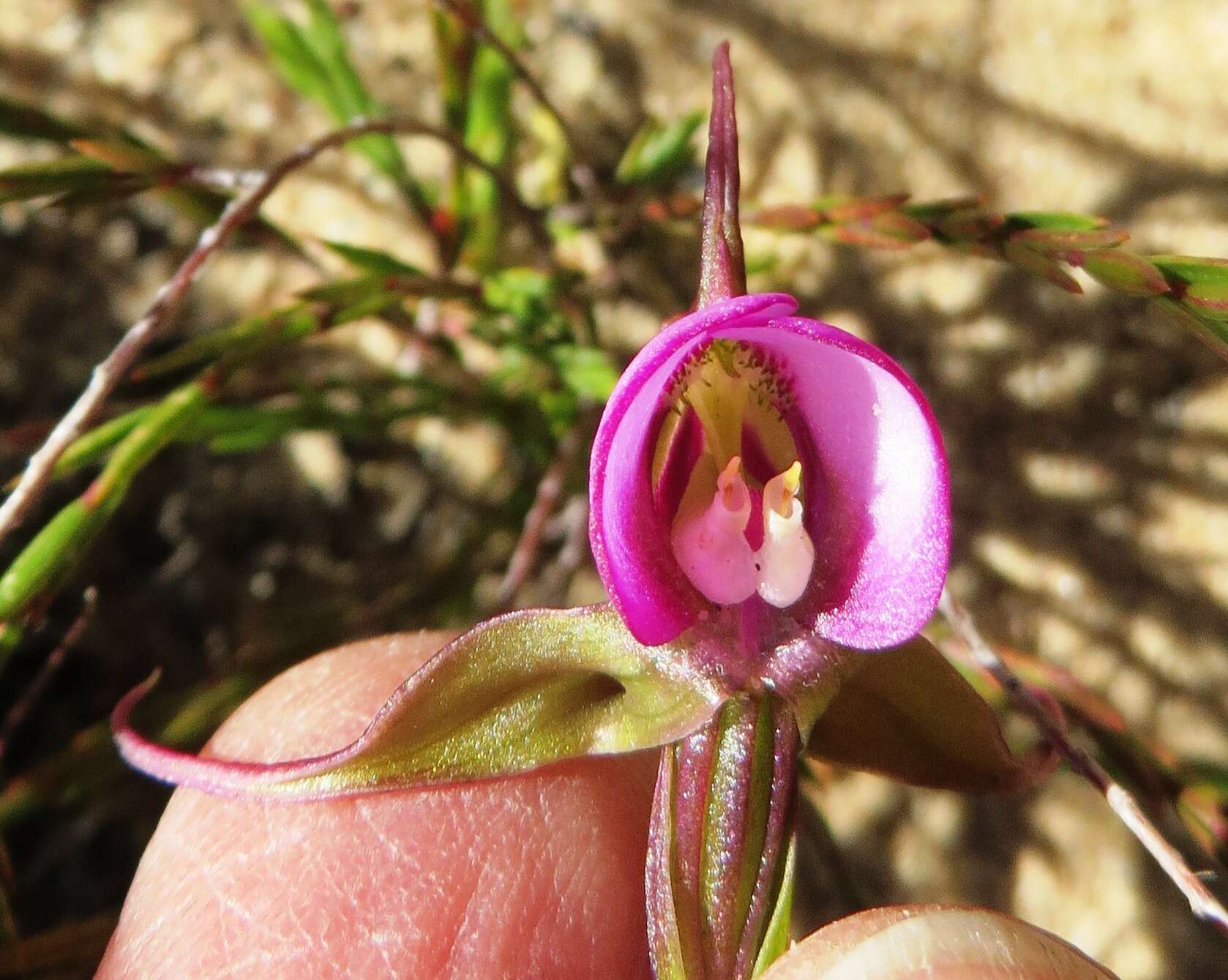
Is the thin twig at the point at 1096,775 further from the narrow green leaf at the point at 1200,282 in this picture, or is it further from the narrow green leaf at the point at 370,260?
the narrow green leaf at the point at 370,260

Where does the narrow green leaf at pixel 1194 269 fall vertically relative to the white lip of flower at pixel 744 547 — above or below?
above

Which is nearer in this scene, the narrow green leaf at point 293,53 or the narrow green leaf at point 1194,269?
the narrow green leaf at point 1194,269

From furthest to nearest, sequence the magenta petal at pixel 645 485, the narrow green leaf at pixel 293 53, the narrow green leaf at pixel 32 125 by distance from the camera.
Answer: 1. the narrow green leaf at pixel 293 53
2. the narrow green leaf at pixel 32 125
3. the magenta petal at pixel 645 485

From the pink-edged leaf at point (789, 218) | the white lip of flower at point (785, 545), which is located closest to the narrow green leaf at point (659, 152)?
the pink-edged leaf at point (789, 218)

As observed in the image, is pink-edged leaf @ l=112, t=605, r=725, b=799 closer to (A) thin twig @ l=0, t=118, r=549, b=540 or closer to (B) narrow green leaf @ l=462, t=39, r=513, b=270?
(A) thin twig @ l=0, t=118, r=549, b=540

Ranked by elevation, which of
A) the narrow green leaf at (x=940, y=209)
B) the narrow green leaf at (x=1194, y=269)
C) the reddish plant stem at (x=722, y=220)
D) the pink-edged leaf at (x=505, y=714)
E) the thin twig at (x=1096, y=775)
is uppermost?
the reddish plant stem at (x=722, y=220)

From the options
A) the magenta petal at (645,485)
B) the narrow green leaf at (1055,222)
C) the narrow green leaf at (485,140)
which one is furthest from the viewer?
the narrow green leaf at (485,140)

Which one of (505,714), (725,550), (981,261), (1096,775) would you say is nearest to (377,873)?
(505,714)
